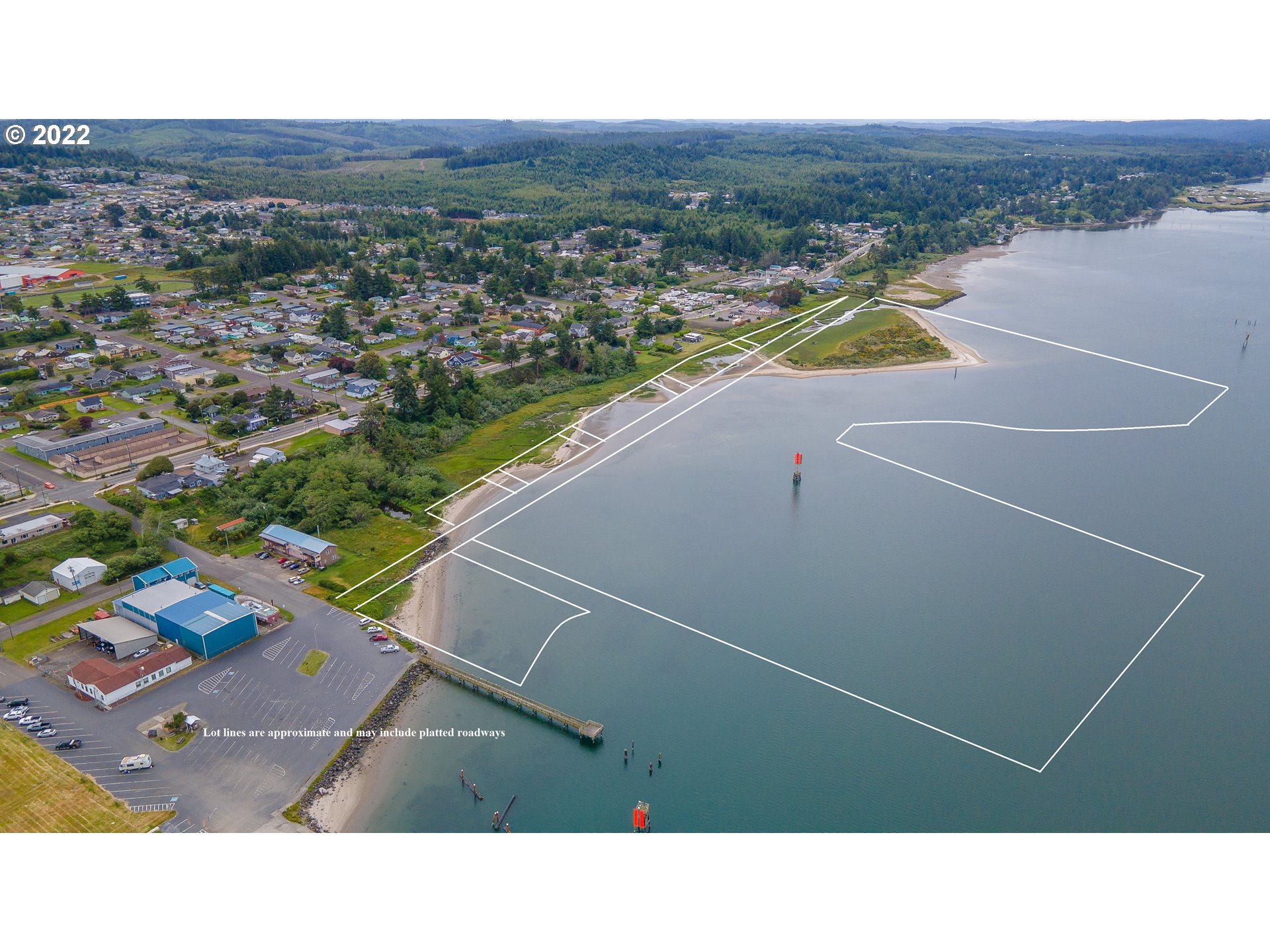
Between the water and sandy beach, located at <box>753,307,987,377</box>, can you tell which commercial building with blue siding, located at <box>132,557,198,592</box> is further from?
sandy beach, located at <box>753,307,987,377</box>

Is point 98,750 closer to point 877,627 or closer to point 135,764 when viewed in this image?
point 135,764

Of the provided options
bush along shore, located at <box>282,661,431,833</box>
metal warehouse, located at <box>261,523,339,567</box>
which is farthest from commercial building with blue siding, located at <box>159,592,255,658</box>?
bush along shore, located at <box>282,661,431,833</box>

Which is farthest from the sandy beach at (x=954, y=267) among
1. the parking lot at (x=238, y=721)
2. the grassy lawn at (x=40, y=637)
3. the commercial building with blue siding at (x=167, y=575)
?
the grassy lawn at (x=40, y=637)

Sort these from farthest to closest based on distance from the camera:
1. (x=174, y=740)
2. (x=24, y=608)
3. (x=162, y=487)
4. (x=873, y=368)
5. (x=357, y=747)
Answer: (x=873, y=368)
(x=162, y=487)
(x=24, y=608)
(x=357, y=747)
(x=174, y=740)

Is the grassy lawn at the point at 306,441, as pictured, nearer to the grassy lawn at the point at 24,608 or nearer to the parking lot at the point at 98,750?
the grassy lawn at the point at 24,608

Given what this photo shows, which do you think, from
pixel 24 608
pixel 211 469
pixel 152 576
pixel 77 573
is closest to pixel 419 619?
pixel 152 576

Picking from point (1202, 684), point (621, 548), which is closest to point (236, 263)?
point (621, 548)
